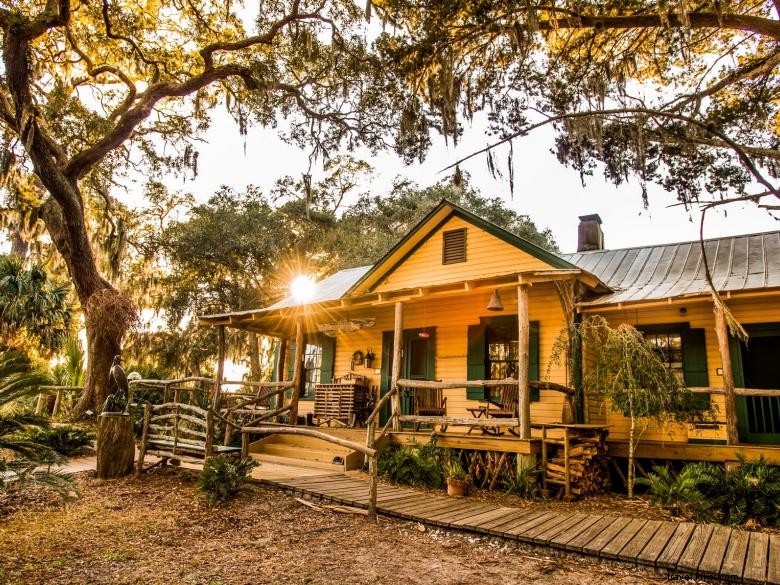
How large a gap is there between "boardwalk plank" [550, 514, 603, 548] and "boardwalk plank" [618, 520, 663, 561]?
47 centimetres

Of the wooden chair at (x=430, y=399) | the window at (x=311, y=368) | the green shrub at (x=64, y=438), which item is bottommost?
the green shrub at (x=64, y=438)

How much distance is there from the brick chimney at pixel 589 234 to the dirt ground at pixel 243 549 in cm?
1021

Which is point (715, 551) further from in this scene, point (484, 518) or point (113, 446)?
point (113, 446)

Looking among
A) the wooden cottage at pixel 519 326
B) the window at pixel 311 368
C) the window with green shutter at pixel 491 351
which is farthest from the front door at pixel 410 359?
the window at pixel 311 368

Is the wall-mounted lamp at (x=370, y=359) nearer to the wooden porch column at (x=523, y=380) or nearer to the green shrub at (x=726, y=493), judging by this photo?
the wooden porch column at (x=523, y=380)

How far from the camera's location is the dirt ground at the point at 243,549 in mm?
3840

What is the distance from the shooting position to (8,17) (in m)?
10.2

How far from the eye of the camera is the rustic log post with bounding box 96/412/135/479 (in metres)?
7.16

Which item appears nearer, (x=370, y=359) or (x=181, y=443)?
(x=181, y=443)

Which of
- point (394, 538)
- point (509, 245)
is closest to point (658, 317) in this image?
point (509, 245)

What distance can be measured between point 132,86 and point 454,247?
33.5 ft

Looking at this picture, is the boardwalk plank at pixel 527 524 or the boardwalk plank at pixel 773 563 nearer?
the boardwalk plank at pixel 773 563

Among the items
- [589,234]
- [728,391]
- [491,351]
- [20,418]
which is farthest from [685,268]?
[20,418]

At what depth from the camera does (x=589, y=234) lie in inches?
525
